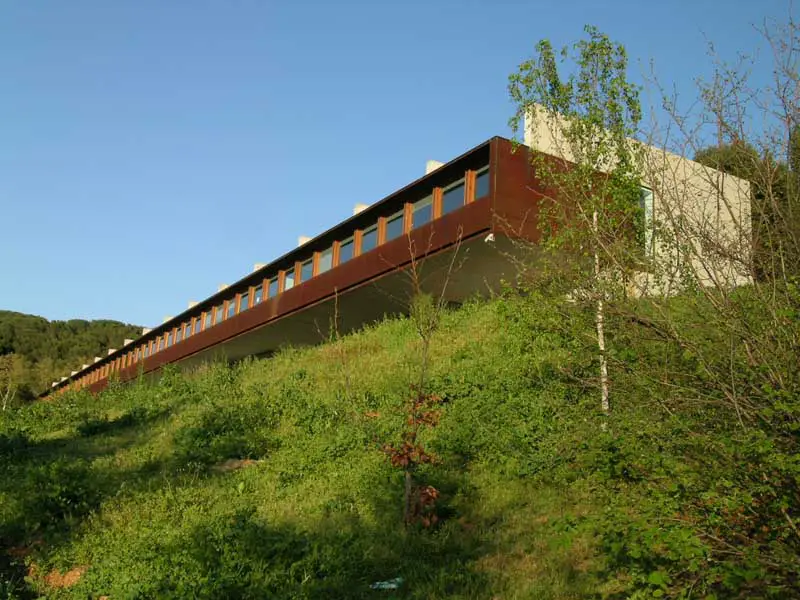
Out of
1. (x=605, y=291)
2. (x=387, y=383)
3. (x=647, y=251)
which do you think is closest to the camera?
(x=605, y=291)

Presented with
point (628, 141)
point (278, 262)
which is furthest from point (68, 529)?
point (278, 262)

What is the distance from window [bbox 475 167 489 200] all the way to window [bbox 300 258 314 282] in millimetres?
9463

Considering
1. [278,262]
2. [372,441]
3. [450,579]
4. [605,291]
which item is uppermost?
[278,262]

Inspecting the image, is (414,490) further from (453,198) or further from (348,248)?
(348,248)

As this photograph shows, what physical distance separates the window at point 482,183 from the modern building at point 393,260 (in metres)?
0.03

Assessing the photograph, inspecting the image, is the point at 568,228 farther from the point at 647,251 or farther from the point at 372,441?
the point at 372,441

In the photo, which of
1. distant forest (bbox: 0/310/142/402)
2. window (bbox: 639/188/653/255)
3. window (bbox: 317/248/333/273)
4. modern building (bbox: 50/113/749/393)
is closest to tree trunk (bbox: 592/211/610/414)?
window (bbox: 639/188/653/255)

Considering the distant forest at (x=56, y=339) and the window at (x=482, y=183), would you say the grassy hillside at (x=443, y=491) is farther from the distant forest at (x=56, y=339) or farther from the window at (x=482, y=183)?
the distant forest at (x=56, y=339)

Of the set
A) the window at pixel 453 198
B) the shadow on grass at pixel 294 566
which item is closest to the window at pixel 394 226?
the window at pixel 453 198

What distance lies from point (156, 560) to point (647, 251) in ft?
17.9

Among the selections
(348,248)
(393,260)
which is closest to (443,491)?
(393,260)

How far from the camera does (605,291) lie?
597cm

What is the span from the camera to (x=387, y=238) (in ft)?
71.5

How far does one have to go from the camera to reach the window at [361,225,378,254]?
2244cm
